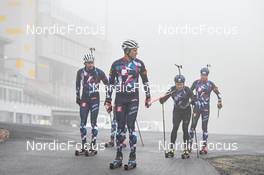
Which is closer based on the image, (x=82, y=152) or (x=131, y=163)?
(x=131, y=163)

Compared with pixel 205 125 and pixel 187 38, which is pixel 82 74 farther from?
pixel 187 38

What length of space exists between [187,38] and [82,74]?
153190 mm

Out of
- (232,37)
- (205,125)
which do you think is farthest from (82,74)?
(232,37)

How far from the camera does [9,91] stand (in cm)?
7031

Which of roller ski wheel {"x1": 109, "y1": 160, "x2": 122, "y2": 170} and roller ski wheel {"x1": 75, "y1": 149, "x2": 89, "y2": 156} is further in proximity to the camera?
roller ski wheel {"x1": 75, "y1": 149, "x2": 89, "y2": 156}
